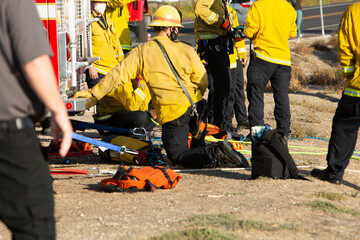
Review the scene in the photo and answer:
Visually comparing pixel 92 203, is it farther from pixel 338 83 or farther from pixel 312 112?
pixel 338 83

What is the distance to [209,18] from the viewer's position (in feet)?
26.1

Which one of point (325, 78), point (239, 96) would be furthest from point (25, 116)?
point (325, 78)

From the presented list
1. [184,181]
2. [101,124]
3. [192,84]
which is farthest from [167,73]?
[101,124]

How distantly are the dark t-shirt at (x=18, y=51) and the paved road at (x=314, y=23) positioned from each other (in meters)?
15.9

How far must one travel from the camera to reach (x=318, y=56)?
54.7ft

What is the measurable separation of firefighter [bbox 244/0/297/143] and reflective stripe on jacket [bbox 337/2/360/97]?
1971mm

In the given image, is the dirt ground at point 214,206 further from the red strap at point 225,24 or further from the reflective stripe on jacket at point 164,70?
the red strap at point 225,24

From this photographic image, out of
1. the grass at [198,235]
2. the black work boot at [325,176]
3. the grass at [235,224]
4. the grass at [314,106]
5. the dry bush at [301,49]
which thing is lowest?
the grass at [314,106]

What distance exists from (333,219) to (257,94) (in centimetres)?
332

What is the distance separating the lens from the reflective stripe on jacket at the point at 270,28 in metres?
7.45

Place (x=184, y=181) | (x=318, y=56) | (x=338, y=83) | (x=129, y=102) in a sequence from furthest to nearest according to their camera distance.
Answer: (x=318, y=56), (x=338, y=83), (x=129, y=102), (x=184, y=181)

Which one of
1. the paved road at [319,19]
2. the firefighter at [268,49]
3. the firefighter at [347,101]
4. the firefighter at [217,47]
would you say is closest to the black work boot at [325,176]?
the firefighter at [347,101]

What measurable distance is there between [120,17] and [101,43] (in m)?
1.05

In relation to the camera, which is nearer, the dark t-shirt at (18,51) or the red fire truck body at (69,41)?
the dark t-shirt at (18,51)
